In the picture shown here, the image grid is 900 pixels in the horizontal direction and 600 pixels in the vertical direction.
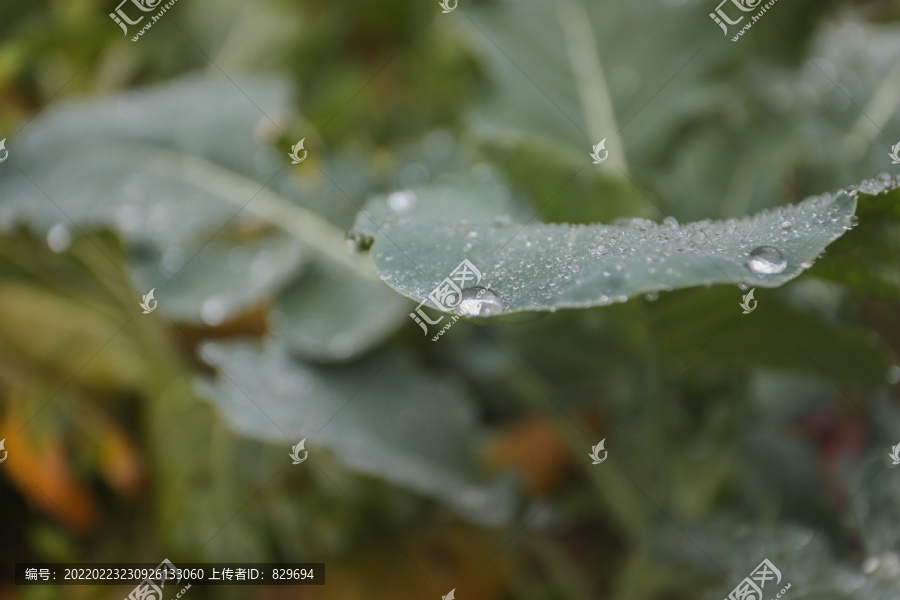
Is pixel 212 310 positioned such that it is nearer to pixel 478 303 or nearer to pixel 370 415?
pixel 370 415

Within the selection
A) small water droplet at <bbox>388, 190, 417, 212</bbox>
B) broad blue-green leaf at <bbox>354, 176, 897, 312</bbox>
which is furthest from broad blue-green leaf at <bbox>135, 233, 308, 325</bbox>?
broad blue-green leaf at <bbox>354, 176, 897, 312</bbox>

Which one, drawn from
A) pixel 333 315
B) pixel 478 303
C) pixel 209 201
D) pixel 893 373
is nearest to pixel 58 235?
pixel 209 201

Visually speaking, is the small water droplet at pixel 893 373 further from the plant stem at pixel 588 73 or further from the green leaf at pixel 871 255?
the plant stem at pixel 588 73

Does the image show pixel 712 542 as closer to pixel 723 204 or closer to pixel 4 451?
→ pixel 723 204

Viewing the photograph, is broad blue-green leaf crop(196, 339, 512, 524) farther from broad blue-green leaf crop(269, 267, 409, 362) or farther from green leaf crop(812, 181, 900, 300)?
green leaf crop(812, 181, 900, 300)

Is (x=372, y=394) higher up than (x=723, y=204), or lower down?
lower down

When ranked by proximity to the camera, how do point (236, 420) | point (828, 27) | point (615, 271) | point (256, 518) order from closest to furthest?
point (615, 271) → point (236, 420) → point (256, 518) → point (828, 27)

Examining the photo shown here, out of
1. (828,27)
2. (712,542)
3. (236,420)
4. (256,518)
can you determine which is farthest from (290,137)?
(828,27)
